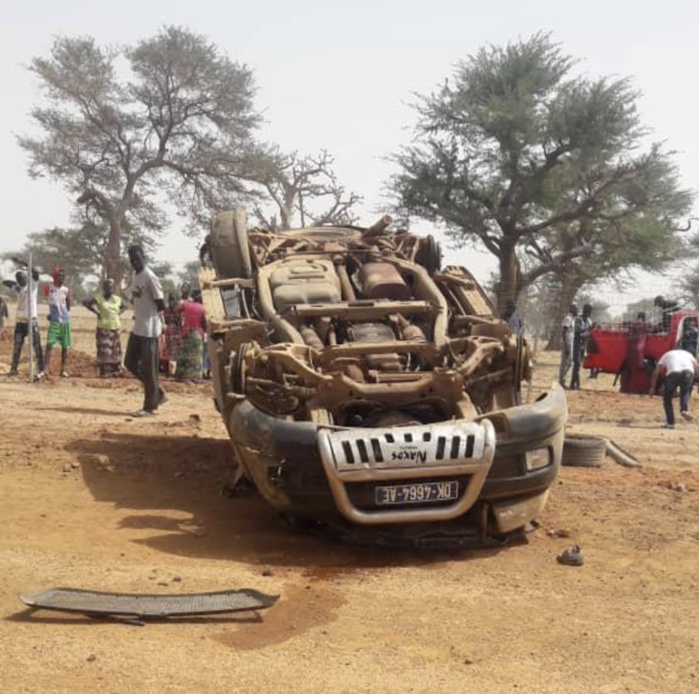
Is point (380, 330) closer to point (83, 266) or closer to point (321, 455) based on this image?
point (321, 455)

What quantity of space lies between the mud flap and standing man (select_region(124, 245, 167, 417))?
625cm

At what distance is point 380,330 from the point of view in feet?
26.5

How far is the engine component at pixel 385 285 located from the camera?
859 cm

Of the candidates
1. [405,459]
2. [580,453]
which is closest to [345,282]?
[580,453]

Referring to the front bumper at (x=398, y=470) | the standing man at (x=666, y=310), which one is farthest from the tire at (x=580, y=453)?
the standing man at (x=666, y=310)

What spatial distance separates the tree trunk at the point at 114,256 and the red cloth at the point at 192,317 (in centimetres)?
1758

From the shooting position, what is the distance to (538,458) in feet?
22.0

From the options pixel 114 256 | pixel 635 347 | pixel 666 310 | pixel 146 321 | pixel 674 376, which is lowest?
pixel 674 376

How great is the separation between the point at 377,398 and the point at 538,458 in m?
1.11

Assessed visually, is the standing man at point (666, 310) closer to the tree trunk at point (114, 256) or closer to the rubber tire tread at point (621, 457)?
Result: the rubber tire tread at point (621, 457)

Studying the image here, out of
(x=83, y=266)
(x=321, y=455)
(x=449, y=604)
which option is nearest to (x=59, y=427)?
(x=321, y=455)

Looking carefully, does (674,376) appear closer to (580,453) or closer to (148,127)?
(580,453)

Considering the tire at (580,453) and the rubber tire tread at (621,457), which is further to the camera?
the rubber tire tread at (621,457)

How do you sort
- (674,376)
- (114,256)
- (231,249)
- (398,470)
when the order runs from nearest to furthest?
(398,470), (231,249), (674,376), (114,256)
